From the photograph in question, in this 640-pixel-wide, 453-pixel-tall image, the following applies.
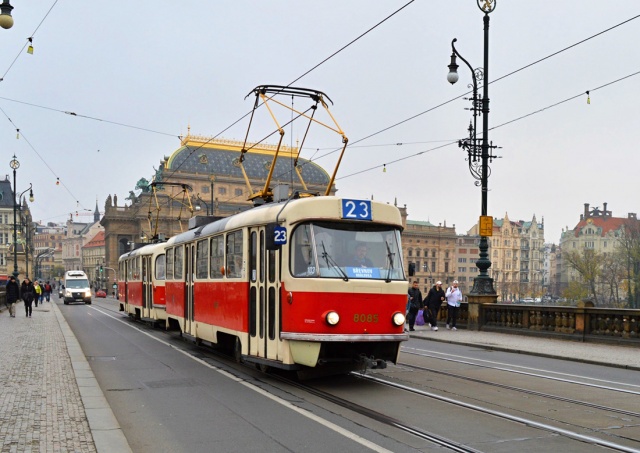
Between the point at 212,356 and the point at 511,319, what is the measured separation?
37.5 ft

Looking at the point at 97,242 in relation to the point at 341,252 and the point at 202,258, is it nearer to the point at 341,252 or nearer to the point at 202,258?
the point at 202,258

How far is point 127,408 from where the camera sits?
32.7 feet

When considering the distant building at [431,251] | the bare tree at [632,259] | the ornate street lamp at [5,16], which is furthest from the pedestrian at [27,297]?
the distant building at [431,251]

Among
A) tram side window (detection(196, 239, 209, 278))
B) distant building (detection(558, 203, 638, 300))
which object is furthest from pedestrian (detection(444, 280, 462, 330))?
distant building (detection(558, 203, 638, 300))

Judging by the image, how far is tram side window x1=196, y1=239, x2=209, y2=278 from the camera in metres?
15.9

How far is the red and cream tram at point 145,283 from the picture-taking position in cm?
2498

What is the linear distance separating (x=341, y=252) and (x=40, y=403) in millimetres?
4753

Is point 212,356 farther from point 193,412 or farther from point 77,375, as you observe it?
point 193,412

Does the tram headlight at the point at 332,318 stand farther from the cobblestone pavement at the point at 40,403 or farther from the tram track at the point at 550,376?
the tram track at the point at 550,376

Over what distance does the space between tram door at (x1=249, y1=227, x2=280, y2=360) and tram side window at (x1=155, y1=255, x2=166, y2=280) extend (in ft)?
39.0

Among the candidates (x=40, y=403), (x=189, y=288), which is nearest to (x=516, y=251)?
(x=189, y=288)

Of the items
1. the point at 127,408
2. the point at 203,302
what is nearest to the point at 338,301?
the point at 127,408

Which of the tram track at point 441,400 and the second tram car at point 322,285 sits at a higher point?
the second tram car at point 322,285

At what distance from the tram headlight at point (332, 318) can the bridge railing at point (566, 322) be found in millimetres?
10942
